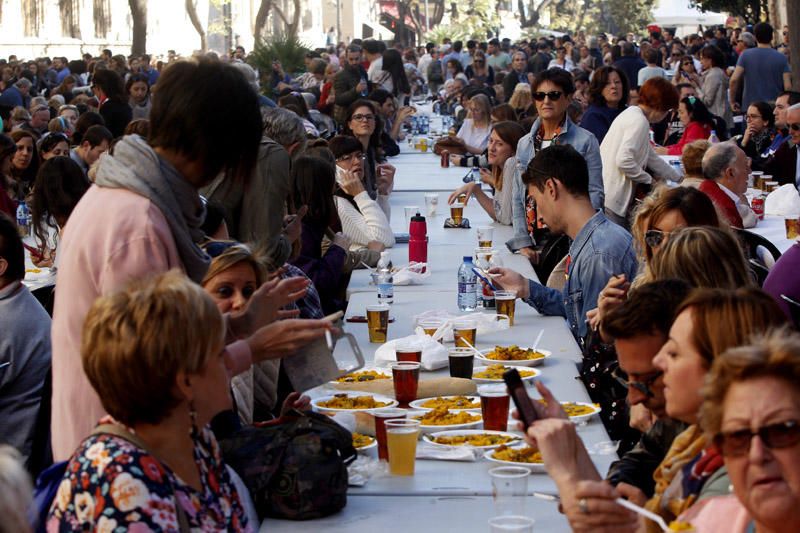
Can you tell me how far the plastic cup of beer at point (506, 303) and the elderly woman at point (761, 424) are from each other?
3.22 metres

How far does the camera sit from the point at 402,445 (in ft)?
10.5

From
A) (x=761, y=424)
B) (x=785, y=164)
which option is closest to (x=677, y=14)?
(x=785, y=164)

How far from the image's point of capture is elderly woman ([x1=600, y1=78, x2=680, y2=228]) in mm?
8219

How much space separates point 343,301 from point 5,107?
8.13m

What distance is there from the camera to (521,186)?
24.3 ft

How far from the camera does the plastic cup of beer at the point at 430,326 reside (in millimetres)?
4820

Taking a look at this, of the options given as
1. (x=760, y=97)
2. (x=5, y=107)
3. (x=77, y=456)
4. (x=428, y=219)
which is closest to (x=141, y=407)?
(x=77, y=456)

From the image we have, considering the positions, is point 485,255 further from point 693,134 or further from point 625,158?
point 693,134

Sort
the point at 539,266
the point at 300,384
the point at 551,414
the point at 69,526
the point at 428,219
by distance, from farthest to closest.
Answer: the point at 428,219 → the point at 539,266 → the point at 300,384 → the point at 551,414 → the point at 69,526

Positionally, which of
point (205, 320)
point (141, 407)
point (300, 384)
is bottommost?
point (300, 384)

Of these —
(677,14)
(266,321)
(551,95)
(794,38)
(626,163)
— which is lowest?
(626,163)

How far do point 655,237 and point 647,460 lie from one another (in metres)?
1.37

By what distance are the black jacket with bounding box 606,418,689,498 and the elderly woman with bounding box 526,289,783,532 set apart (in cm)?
43

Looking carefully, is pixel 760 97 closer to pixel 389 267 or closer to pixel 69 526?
pixel 389 267
